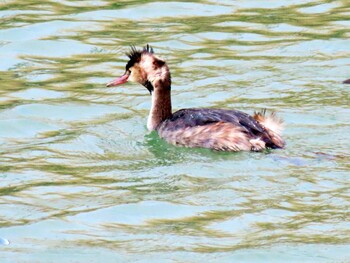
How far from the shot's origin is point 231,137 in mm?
10984

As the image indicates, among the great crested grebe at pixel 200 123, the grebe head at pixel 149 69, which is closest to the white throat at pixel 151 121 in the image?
the great crested grebe at pixel 200 123

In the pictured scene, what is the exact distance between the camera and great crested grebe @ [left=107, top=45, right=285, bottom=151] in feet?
36.0

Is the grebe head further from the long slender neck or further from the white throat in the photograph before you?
the white throat

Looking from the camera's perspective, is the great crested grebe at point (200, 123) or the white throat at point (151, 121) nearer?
the great crested grebe at point (200, 123)

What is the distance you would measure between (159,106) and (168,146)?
633 millimetres

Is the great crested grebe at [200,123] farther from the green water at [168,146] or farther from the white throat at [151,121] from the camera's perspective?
the green water at [168,146]

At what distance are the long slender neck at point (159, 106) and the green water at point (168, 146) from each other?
0.16 m

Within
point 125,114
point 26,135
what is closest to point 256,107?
point 125,114

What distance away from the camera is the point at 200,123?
11234mm

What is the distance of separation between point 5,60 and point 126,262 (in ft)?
20.0

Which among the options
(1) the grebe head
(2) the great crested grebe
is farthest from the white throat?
(1) the grebe head

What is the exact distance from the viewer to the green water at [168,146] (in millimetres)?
8961

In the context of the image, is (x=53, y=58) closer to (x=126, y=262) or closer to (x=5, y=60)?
(x=5, y=60)

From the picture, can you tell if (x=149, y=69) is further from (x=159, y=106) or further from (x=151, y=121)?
(x=151, y=121)
